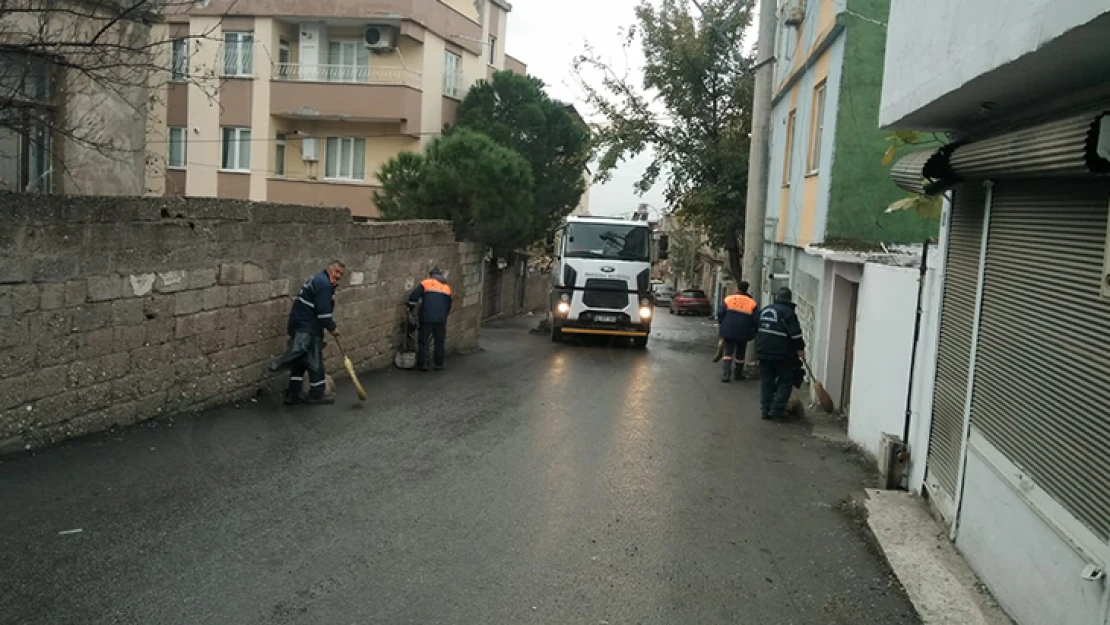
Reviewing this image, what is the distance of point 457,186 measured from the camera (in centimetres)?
2308

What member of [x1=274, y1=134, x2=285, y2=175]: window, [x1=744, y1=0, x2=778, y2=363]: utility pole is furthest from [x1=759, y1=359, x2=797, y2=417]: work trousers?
[x1=274, y1=134, x2=285, y2=175]: window

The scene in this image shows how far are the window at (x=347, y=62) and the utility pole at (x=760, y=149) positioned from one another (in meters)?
14.4

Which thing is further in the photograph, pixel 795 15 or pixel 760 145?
pixel 795 15

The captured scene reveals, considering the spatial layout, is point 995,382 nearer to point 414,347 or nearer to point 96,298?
point 96,298

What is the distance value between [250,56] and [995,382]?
27274mm

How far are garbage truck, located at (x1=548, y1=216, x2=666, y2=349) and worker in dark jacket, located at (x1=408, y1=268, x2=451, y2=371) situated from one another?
695cm

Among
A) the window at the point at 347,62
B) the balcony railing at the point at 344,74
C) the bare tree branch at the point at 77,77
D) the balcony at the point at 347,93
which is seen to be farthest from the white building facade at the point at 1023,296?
the window at the point at 347,62

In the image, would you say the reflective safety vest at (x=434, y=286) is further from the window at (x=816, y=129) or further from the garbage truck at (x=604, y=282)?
the garbage truck at (x=604, y=282)

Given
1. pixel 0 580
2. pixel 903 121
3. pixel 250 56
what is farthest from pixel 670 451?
pixel 250 56

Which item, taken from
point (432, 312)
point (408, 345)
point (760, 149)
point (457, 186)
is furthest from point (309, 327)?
point (457, 186)

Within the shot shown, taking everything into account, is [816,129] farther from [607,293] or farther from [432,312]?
[432,312]

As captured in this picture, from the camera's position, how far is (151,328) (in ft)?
29.8

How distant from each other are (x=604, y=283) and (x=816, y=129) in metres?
6.32

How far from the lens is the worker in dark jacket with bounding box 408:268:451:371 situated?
49.4 ft
